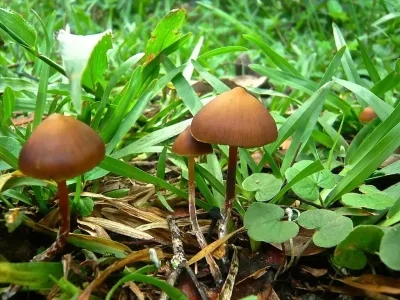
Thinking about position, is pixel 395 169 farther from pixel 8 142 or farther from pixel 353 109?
pixel 8 142

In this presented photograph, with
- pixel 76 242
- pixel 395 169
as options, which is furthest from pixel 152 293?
pixel 395 169

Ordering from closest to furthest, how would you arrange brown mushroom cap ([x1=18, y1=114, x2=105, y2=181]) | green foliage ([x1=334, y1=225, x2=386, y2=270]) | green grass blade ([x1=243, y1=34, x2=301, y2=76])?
brown mushroom cap ([x1=18, y1=114, x2=105, y2=181]) < green foliage ([x1=334, y1=225, x2=386, y2=270]) < green grass blade ([x1=243, y1=34, x2=301, y2=76])

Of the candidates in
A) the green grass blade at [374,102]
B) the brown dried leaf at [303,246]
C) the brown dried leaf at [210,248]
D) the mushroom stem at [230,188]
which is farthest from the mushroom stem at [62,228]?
the green grass blade at [374,102]

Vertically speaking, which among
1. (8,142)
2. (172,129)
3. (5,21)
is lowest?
(172,129)

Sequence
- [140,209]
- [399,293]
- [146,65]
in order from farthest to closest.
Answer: [146,65] < [140,209] < [399,293]

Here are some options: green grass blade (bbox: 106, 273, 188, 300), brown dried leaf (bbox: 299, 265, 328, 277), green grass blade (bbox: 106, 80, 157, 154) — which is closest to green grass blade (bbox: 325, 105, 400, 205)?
brown dried leaf (bbox: 299, 265, 328, 277)

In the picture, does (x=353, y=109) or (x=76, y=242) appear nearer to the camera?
(x=76, y=242)

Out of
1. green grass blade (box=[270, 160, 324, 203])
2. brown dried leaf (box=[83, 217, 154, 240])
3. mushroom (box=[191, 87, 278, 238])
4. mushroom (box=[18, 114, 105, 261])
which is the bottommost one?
brown dried leaf (box=[83, 217, 154, 240])

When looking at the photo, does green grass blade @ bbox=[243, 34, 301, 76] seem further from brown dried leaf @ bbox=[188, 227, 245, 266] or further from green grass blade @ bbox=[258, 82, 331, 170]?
brown dried leaf @ bbox=[188, 227, 245, 266]
